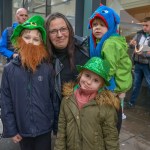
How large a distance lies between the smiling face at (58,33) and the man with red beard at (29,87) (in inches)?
3.3

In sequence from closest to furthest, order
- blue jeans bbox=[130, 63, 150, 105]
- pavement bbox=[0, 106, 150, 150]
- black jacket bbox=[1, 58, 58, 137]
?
black jacket bbox=[1, 58, 58, 137] → pavement bbox=[0, 106, 150, 150] → blue jeans bbox=[130, 63, 150, 105]

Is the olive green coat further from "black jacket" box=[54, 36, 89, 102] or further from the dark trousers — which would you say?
the dark trousers

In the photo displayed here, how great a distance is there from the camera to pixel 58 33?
250cm

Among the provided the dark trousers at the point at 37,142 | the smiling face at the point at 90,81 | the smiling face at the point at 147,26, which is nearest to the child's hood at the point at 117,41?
the smiling face at the point at 90,81

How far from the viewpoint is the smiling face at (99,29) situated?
2604 millimetres

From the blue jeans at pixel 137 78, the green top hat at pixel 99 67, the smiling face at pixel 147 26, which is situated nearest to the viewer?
the green top hat at pixel 99 67

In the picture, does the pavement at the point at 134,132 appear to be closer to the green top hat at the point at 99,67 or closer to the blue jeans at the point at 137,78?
the blue jeans at the point at 137,78

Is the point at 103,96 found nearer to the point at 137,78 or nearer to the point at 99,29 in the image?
the point at 99,29

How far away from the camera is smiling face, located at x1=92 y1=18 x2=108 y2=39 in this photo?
2.60 metres

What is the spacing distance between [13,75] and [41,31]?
0.48 meters

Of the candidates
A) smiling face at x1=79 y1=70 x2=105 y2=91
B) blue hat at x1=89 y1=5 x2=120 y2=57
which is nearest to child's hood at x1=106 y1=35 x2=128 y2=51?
blue hat at x1=89 y1=5 x2=120 y2=57

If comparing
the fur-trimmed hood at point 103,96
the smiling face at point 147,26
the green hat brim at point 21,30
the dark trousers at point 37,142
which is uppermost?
the smiling face at point 147,26

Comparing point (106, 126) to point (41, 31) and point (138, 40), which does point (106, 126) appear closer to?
point (41, 31)

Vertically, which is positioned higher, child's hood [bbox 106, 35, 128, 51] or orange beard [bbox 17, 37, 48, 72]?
child's hood [bbox 106, 35, 128, 51]
